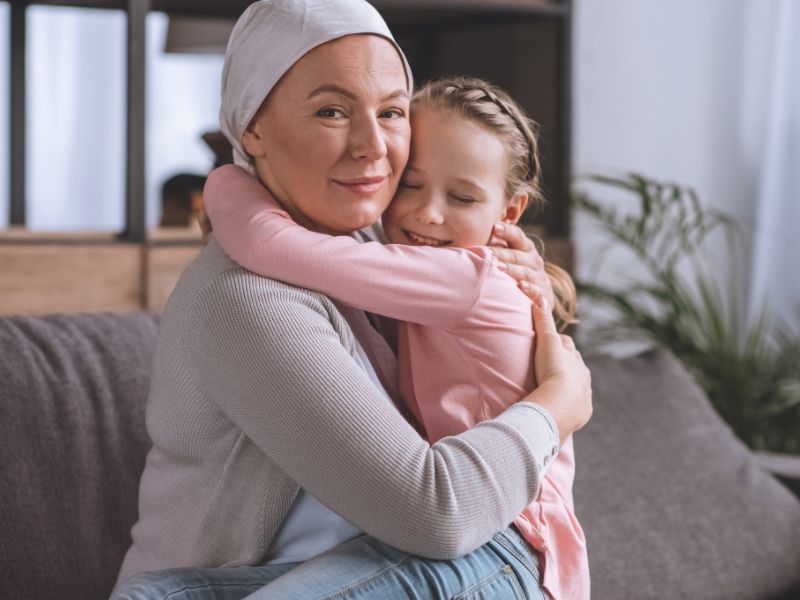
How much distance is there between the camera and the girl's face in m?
1.33

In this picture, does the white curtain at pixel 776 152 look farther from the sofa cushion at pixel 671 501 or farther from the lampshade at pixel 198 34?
the lampshade at pixel 198 34

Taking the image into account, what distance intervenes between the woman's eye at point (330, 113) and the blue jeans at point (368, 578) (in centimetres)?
48

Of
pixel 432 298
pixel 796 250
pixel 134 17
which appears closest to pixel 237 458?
pixel 432 298

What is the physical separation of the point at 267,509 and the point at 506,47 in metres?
2.25

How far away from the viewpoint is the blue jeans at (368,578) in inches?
43.7

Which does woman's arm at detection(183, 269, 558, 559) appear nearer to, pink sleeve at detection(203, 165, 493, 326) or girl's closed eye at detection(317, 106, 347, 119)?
pink sleeve at detection(203, 165, 493, 326)

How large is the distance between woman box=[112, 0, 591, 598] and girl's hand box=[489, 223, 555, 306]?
0.07 meters

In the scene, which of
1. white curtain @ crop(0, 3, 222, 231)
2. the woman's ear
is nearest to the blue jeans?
the woman's ear

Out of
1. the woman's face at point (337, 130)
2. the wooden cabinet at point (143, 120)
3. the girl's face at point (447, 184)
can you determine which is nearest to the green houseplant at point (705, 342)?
the wooden cabinet at point (143, 120)

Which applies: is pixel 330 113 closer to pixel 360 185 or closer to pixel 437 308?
pixel 360 185

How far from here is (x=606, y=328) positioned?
9.61 feet

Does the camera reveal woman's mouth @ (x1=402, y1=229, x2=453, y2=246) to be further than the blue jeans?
Yes

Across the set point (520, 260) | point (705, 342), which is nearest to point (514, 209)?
point (520, 260)

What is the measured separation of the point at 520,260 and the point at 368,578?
46 centimetres
